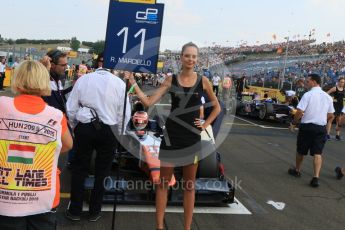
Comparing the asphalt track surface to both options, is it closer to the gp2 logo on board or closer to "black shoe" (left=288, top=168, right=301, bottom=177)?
"black shoe" (left=288, top=168, right=301, bottom=177)

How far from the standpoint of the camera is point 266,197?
602cm

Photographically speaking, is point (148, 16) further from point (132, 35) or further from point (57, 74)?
point (57, 74)

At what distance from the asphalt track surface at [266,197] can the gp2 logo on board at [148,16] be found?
84.4 inches

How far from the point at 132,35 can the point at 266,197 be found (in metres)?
3.18

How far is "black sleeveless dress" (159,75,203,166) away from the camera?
154 inches

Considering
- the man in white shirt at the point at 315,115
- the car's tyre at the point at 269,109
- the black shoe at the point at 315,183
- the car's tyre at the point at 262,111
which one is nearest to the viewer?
the black shoe at the point at 315,183

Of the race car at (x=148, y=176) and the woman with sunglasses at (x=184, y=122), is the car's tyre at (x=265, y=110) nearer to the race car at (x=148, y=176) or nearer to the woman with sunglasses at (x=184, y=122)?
the race car at (x=148, y=176)

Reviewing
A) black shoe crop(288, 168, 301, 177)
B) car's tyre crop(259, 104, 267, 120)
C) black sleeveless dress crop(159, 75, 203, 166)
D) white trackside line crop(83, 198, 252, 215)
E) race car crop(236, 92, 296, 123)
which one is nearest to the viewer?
black sleeveless dress crop(159, 75, 203, 166)

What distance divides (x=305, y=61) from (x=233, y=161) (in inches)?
1050

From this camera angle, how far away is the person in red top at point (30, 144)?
2.48 metres

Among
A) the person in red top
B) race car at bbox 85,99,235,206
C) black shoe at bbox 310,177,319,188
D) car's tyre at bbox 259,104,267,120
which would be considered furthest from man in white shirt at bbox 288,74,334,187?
car's tyre at bbox 259,104,267,120

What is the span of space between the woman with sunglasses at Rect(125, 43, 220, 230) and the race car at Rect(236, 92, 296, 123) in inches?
445

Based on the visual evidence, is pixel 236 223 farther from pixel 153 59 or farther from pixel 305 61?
pixel 305 61

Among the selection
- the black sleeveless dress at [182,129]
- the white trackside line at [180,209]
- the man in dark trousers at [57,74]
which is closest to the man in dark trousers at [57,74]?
the man in dark trousers at [57,74]
